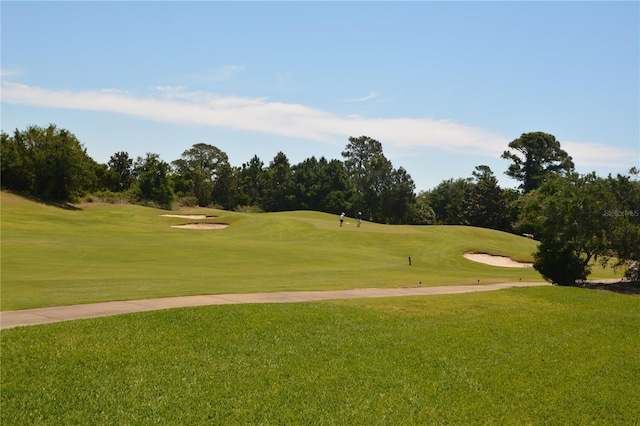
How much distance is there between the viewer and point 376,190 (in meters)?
105

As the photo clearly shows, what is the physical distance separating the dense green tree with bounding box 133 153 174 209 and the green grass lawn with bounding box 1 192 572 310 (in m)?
21.7

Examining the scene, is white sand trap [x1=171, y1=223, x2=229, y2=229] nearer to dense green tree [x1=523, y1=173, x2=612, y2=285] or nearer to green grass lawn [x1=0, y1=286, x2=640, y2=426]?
dense green tree [x1=523, y1=173, x2=612, y2=285]

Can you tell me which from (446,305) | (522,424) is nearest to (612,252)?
(446,305)

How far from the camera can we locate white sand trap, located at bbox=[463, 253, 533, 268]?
4128 centimetres

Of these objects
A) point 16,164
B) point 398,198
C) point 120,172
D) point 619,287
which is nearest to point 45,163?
point 16,164

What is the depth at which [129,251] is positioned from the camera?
3206 cm

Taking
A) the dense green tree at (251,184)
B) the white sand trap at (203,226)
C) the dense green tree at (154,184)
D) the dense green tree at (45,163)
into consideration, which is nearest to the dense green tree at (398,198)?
the dense green tree at (251,184)

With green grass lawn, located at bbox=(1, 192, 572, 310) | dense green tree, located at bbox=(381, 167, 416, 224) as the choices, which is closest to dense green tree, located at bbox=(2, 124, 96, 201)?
green grass lawn, located at bbox=(1, 192, 572, 310)

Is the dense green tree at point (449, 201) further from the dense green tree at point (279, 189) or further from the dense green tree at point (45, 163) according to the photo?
the dense green tree at point (45, 163)

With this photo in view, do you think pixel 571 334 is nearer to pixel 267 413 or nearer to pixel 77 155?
pixel 267 413

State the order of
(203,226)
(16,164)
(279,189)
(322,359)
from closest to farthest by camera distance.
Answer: (322,359)
(203,226)
(16,164)
(279,189)

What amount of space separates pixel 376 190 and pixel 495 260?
6336 cm

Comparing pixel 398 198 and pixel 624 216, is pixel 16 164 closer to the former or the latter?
pixel 398 198

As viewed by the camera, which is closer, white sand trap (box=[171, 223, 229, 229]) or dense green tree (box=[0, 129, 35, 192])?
white sand trap (box=[171, 223, 229, 229])
